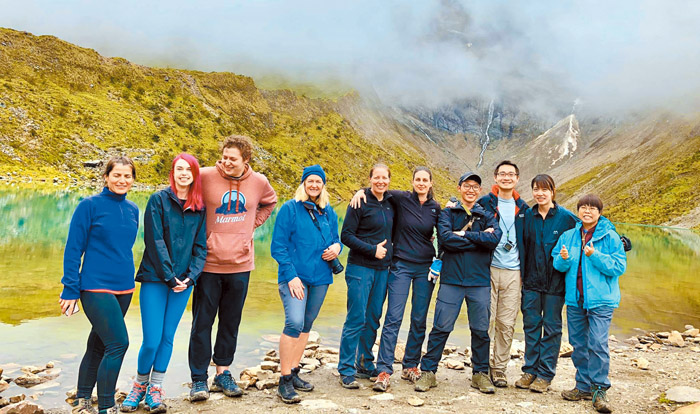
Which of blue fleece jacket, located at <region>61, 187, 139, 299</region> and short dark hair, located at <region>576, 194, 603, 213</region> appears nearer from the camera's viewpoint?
blue fleece jacket, located at <region>61, 187, 139, 299</region>

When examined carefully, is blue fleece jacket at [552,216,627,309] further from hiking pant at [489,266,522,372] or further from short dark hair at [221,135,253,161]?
short dark hair at [221,135,253,161]

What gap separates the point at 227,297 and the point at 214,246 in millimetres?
800

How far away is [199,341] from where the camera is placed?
6.21 metres

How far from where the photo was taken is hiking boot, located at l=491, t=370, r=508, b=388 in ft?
23.9

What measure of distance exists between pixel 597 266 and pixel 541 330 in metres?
1.40

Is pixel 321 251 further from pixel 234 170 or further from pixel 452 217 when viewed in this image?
pixel 452 217

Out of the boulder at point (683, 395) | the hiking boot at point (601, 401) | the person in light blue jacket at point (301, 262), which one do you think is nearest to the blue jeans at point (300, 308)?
the person in light blue jacket at point (301, 262)

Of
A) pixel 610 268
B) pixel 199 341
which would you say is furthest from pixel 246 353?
pixel 610 268

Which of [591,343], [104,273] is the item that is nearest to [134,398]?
[104,273]

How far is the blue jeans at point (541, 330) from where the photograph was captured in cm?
711

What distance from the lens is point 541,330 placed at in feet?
23.7

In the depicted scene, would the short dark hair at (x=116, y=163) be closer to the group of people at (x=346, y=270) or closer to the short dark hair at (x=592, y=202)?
the group of people at (x=346, y=270)

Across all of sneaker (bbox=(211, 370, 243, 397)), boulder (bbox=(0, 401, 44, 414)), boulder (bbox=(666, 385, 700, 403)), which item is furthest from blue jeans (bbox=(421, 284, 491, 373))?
boulder (bbox=(0, 401, 44, 414))

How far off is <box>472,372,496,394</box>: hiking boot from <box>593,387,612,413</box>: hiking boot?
4.55 feet
